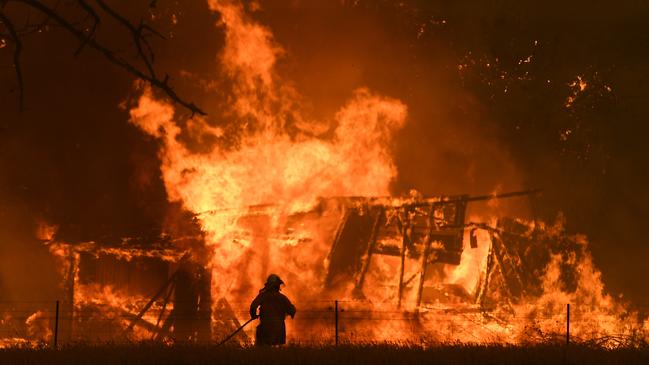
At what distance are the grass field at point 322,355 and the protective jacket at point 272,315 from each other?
5.28 feet

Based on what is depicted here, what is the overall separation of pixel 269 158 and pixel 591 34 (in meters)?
10.8

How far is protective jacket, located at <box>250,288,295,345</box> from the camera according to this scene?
11.6m

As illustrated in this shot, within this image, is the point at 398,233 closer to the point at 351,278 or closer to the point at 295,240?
the point at 351,278

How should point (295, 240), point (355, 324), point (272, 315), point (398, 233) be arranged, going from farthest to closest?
point (295, 240) < point (398, 233) < point (355, 324) < point (272, 315)

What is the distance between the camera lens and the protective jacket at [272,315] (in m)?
11.6

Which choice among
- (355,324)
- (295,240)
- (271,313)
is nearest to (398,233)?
(355,324)

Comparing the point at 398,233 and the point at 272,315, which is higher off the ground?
the point at 398,233

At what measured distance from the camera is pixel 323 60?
24.7 meters

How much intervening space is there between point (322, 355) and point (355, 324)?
8.85 metres

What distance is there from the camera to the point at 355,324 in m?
18.0

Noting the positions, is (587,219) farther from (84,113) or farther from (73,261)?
(84,113)

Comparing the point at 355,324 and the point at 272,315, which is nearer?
the point at 272,315

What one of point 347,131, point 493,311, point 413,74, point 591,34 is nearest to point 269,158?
point 347,131

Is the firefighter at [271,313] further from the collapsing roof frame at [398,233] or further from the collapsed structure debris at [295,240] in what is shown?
the collapsing roof frame at [398,233]
